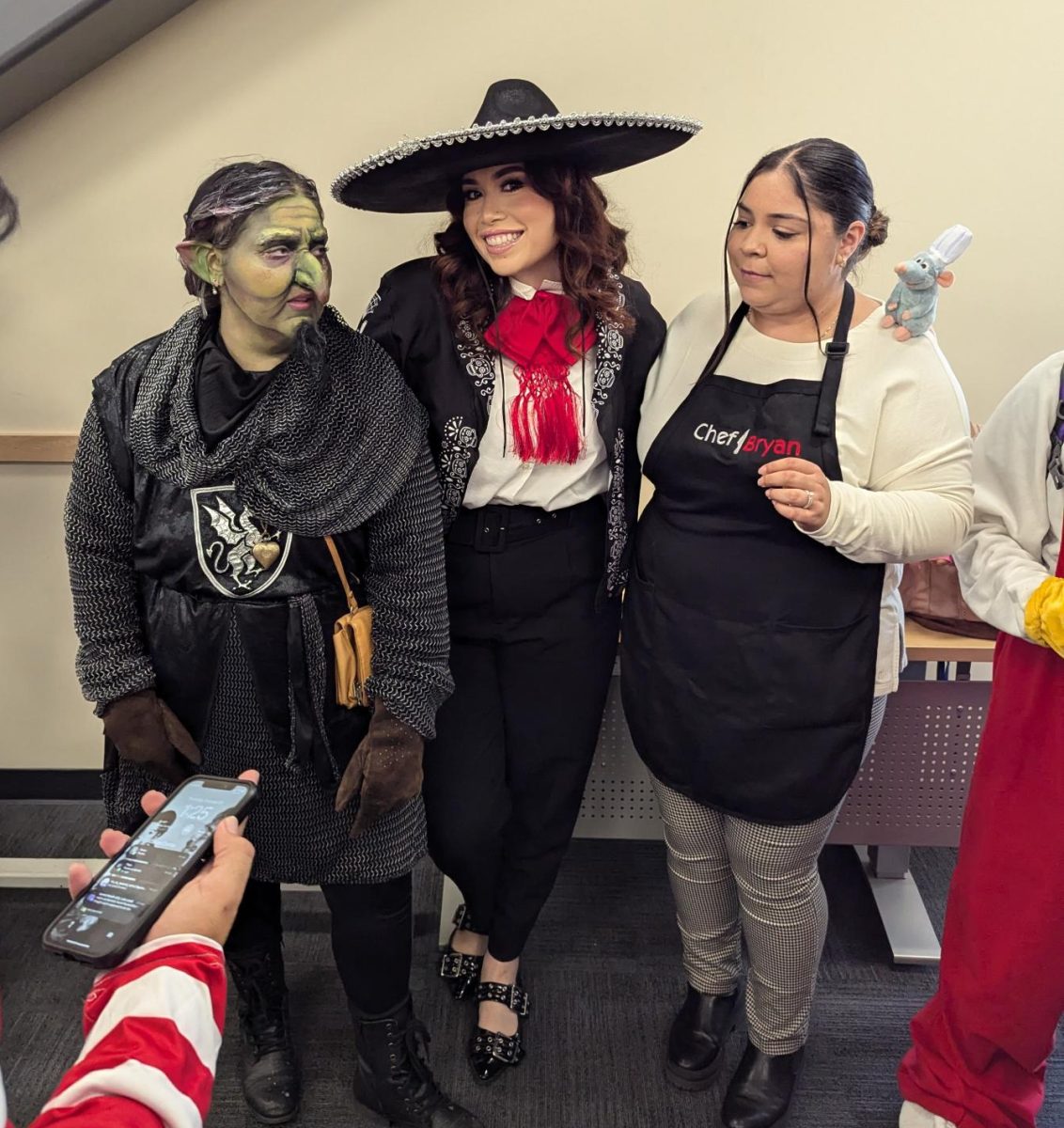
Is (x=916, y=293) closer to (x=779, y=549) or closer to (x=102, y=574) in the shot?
(x=779, y=549)

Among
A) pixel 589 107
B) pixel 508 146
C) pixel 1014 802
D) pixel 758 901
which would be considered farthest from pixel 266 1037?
pixel 589 107

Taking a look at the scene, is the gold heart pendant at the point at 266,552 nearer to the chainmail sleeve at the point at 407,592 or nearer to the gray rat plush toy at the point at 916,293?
the chainmail sleeve at the point at 407,592

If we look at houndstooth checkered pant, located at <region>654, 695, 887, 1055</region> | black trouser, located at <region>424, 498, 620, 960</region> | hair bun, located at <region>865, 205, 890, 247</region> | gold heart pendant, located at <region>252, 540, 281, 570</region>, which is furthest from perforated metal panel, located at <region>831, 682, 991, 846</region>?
gold heart pendant, located at <region>252, 540, 281, 570</region>

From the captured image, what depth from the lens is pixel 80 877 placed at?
102 cm

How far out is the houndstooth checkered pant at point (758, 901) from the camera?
1.58m

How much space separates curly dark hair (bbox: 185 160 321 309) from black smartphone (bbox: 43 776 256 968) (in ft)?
2.25

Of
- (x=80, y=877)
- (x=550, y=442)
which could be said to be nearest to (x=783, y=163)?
(x=550, y=442)

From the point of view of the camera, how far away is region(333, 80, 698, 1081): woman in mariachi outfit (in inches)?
58.3

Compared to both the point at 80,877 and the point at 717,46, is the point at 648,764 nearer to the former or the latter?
the point at 80,877

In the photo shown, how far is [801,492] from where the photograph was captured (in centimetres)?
133

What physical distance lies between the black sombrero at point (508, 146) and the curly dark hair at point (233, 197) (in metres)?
0.20

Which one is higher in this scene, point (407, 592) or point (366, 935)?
point (407, 592)

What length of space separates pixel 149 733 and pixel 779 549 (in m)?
0.93

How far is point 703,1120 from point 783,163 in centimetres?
154
